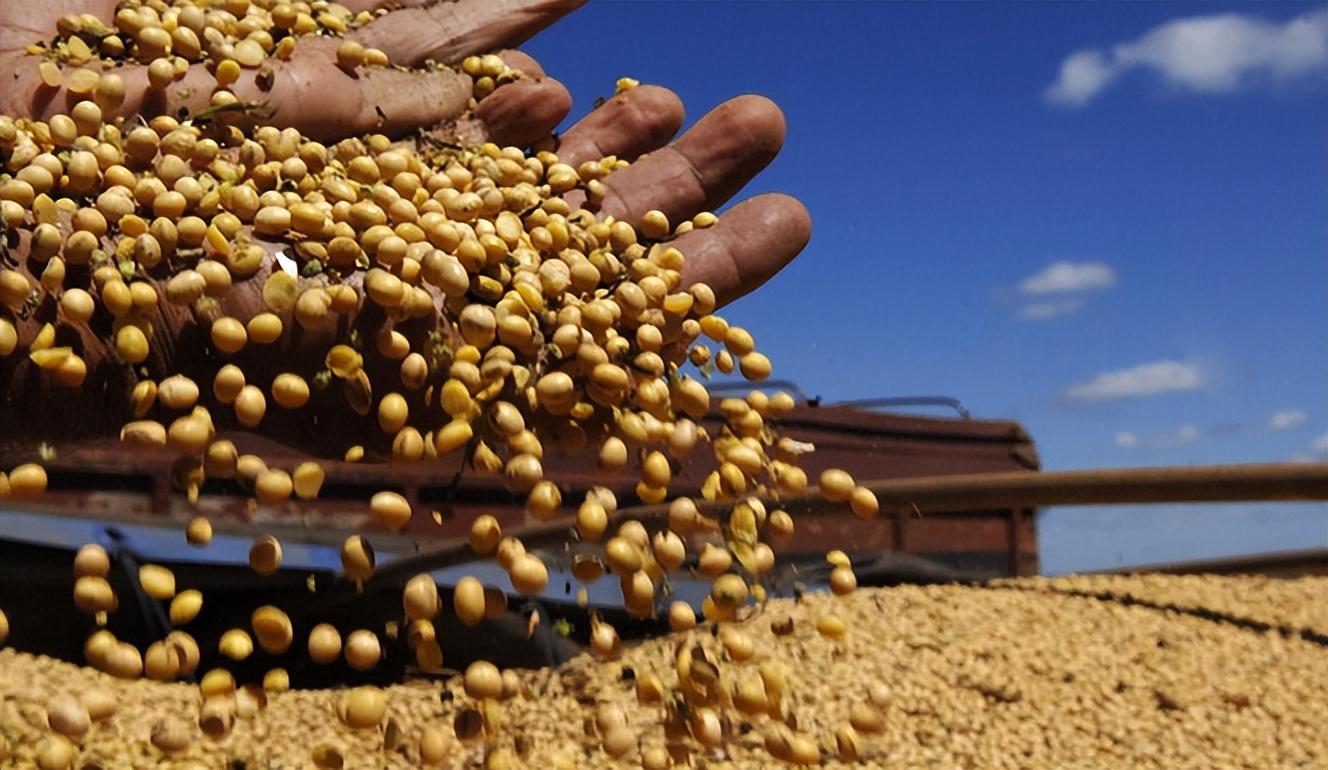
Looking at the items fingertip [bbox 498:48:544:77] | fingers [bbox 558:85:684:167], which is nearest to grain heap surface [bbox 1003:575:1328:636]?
fingers [bbox 558:85:684:167]

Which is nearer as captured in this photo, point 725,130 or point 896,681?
point 725,130

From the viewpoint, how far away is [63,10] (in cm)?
178

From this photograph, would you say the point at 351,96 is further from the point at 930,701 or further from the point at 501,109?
the point at 930,701

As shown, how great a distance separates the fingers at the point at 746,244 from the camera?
5.76 ft

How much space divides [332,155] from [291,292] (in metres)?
0.45

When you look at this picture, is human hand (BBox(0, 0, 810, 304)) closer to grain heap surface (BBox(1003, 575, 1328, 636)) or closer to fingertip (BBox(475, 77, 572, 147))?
fingertip (BBox(475, 77, 572, 147))

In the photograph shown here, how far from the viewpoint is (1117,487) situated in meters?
2.83

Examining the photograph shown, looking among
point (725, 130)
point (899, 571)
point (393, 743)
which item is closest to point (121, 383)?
point (393, 743)

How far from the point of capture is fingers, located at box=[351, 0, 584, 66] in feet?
6.56

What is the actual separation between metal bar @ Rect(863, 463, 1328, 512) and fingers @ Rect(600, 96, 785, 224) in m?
1.09

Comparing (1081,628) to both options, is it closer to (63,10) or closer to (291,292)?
(291,292)

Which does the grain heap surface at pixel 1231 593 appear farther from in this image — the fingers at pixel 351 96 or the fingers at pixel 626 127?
the fingers at pixel 351 96

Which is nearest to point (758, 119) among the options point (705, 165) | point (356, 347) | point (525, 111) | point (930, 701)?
point (705, 165)

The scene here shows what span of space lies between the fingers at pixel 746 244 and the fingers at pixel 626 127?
0.27m
